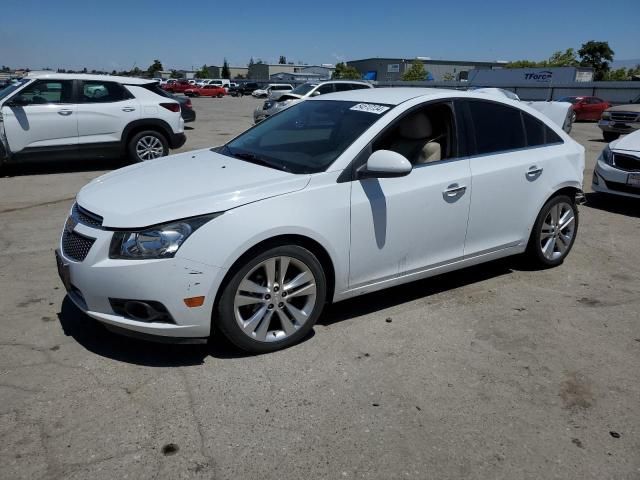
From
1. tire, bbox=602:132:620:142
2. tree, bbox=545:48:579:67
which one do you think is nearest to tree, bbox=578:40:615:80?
tree, bbox=545:48:579:67

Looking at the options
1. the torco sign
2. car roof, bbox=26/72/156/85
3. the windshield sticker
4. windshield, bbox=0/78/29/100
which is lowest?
windshield, bbox=0/78/29/100

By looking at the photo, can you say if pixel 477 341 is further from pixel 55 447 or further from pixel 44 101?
pixel 44 101

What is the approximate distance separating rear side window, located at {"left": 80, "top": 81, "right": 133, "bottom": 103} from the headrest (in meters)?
7.12

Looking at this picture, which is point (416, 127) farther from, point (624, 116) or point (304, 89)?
point (624, 116)

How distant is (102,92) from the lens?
31.3 ft

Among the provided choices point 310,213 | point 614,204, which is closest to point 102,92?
point 310,213

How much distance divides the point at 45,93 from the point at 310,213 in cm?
769

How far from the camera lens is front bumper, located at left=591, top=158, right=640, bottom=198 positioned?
7.48 metres

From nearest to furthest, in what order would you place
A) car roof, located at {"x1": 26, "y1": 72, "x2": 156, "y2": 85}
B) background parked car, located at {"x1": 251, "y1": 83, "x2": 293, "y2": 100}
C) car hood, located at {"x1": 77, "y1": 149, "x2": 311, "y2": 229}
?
car hood, located at {"x1": 77, "y1": 149, "x2": 311, "y2": 229}, car roof, located at {"x1": 26, "y1": 72, "x2": 156, "y2": 85}, background parked car, located at {"x1": 251, "y1": 83, "x2": 293, "y2": 100}

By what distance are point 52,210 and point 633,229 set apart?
7.39m

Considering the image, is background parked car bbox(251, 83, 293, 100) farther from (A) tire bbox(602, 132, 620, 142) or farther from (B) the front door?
(B) the front door

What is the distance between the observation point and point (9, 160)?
9055mm

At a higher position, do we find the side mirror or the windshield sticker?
Answer: the windshield sticker

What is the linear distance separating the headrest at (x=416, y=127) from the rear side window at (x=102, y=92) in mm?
7116
